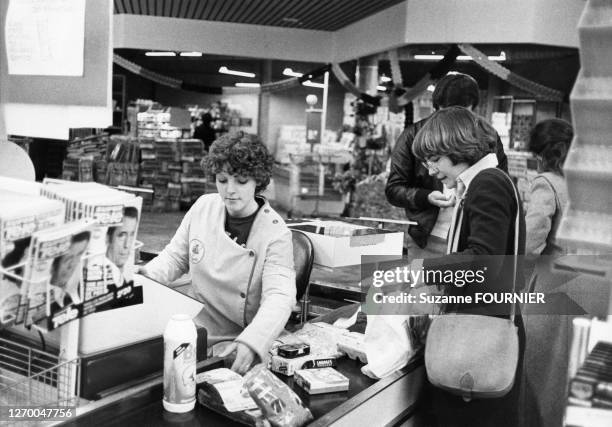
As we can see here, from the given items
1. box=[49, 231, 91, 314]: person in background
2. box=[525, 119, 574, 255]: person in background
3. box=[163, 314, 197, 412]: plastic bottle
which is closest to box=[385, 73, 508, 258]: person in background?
box=[525, 119, 574, 255]: person in background

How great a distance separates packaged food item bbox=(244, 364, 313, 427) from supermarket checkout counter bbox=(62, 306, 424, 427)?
0.05 meters

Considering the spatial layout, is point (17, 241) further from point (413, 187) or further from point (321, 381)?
point (413, 187)

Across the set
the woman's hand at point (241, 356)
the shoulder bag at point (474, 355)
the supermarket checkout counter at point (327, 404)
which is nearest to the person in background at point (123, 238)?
the supermarket checkout counter at point (327, 404)

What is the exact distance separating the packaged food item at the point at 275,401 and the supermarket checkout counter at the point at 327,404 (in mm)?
52

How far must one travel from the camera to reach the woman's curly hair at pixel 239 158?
2539 mm

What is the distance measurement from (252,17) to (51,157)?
177 inches

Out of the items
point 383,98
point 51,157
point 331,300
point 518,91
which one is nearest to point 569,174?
point 331,300

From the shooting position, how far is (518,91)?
1411 centimetres

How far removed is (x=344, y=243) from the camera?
2822 millimetres

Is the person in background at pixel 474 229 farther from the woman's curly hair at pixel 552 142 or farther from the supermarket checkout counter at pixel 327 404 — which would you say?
the woman's curly hair at pixel 552 142

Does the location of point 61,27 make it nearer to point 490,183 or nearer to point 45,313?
point 45,313

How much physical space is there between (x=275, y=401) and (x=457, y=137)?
114 centimetres

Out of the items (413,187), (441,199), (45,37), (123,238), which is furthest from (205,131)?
(123,238)

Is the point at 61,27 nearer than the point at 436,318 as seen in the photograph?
Yes
